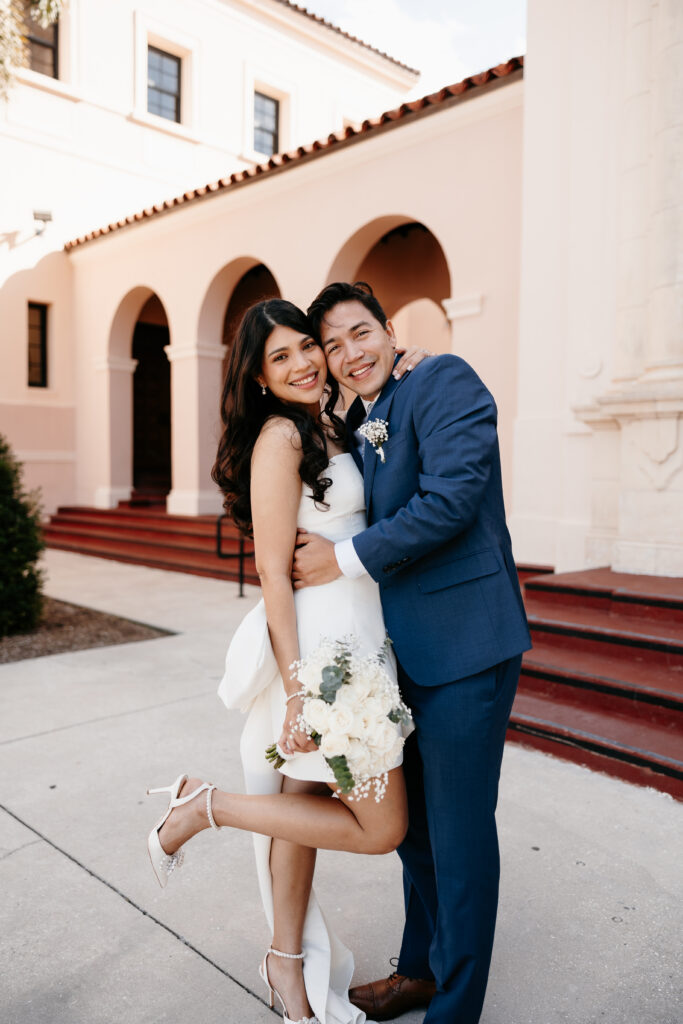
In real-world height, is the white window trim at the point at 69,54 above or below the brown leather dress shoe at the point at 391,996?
above

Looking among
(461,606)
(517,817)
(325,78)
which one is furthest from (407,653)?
(325,78)

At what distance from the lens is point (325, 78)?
1645 centimetres

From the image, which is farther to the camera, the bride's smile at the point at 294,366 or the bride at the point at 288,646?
the bride's smile at the point at 294,366

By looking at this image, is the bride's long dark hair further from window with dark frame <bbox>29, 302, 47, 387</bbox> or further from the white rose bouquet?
window with dark frame <bbox>29, 302, 47, 387</bbox>

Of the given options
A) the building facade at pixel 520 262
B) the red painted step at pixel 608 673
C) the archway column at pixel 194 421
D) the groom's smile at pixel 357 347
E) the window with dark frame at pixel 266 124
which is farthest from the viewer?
the window with dark frame at pixel 266 124

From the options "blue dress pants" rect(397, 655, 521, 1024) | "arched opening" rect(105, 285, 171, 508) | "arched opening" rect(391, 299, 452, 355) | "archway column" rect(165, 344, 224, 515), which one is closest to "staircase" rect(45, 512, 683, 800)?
Result: "blue dress pants" rect(397, 655, 521, 1024)

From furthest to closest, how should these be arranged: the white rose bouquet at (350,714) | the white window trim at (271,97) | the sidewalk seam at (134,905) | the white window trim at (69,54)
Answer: the white window trim at (271,97) < the white window trim at (69,54) < the sidewalk seam at (134,905) < the white rose bouquet at (350,714)

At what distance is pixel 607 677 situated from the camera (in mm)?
4004

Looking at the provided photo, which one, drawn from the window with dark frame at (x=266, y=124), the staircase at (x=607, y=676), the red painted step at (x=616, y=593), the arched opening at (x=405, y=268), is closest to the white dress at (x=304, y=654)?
the staircase at (x=607, y=676)

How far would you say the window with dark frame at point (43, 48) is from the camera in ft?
41.7

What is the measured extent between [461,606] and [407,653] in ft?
0.59

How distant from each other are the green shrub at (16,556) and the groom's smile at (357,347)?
16.2 ft

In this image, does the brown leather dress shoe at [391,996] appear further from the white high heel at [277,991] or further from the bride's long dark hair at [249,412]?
the bride's long dark hair at [249,412]

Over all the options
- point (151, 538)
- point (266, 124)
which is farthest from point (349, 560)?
point (266, 124)
